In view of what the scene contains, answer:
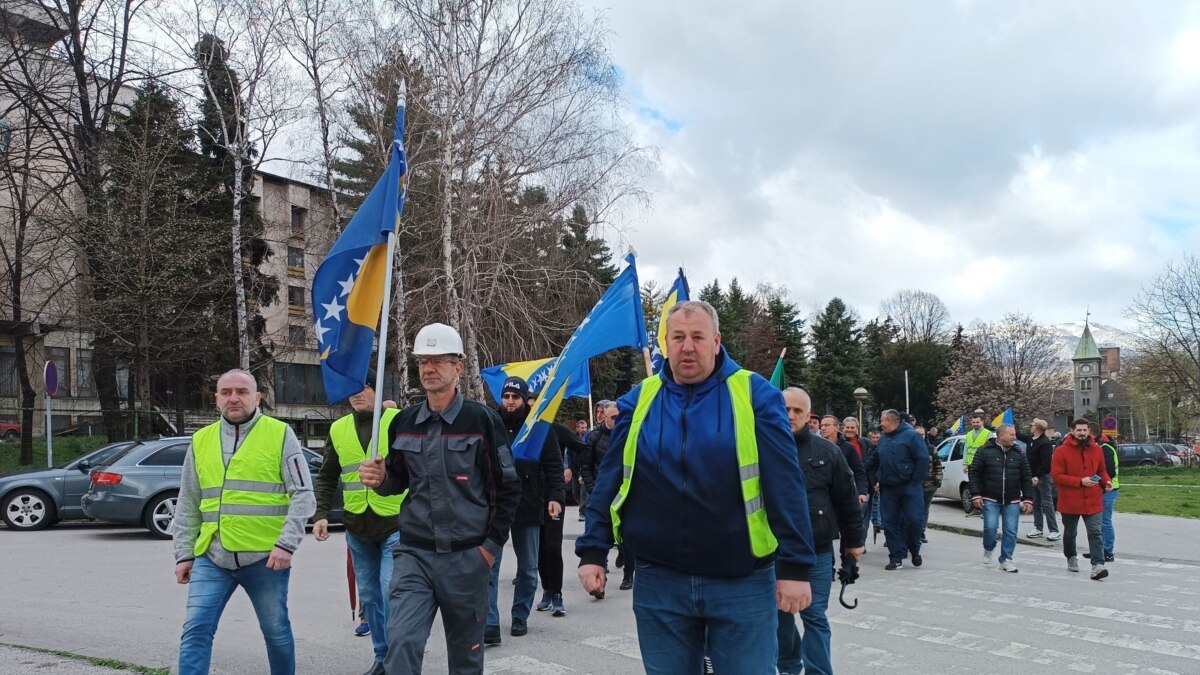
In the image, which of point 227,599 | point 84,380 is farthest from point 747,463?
point 84,380

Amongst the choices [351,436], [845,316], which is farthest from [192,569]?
[845,316]

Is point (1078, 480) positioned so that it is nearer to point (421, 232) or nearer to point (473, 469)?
point (473, 469)

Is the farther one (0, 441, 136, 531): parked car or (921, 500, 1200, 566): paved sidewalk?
(0, 441, 136, 531): parked car

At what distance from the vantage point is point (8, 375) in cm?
3750

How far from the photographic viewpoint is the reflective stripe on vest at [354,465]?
5785 mm

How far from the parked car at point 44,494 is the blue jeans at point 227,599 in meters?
11.3

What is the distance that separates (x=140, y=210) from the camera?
2183 centimetres

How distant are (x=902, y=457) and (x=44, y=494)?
13374mm

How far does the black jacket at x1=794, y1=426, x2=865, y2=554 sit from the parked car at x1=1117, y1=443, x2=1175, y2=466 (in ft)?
166

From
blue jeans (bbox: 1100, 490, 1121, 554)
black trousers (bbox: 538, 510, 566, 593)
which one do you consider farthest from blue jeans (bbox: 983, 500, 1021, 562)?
→ black trousers (bbox: 538, 510, 566, 593)

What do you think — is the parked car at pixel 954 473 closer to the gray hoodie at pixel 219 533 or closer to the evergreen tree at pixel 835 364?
the gray hoodie at pixel 219 533

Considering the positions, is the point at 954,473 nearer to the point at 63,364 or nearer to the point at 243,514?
the point at 243,514

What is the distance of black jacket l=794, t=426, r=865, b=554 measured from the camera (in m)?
5.93

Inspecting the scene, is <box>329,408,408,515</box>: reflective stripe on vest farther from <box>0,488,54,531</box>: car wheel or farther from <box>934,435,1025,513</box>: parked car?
<box>934,435,1025,513</box>: parked car
